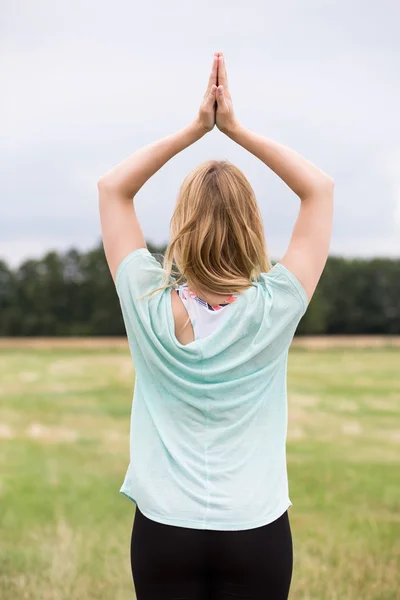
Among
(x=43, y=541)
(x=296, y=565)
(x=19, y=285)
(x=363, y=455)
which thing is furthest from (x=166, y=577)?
(x=19, y=285)

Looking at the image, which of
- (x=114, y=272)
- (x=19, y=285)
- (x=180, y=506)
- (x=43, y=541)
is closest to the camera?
(x=180, y=506)

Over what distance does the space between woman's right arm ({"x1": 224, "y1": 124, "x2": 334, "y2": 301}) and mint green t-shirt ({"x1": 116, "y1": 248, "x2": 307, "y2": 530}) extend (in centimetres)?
6

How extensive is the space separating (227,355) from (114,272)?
1.32 feet

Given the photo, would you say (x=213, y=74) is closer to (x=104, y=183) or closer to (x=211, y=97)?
(x=211, y=97)

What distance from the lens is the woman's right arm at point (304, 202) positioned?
74.0 inches

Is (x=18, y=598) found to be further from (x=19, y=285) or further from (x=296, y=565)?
(x=19, y=285)

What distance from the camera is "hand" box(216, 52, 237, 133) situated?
1947mm

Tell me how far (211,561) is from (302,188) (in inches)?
40.2

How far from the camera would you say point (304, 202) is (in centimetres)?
196

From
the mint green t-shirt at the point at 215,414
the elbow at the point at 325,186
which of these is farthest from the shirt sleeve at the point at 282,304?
the elbow at the point at 325,186

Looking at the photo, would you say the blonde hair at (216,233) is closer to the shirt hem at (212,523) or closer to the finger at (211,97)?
the finger at (211,97)

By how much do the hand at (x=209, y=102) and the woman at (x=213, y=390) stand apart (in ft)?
0.51

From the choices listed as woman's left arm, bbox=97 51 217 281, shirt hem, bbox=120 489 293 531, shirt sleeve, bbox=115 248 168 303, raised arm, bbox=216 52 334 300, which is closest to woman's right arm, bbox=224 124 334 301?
raised arm, bbox=216 52 334 300

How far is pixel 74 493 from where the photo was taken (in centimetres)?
838
